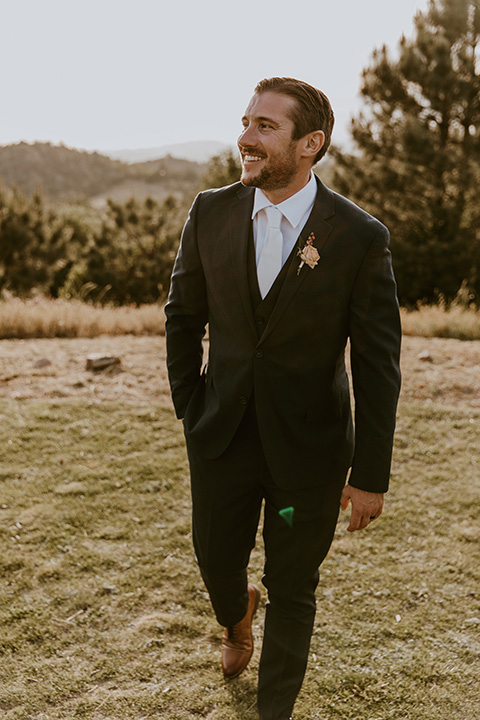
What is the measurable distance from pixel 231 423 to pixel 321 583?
4.92ft

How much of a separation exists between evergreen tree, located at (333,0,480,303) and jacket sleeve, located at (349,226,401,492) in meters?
16.6

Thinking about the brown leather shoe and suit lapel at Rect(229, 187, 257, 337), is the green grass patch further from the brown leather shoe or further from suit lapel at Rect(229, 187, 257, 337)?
suit lapel at Rect(229, 187, 257, 337)

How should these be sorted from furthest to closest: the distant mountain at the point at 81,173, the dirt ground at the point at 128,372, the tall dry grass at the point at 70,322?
the distant mountain at the point at 81,173
the tall dry grass at the point at 70,322
the dirt ground at the point at 128,372

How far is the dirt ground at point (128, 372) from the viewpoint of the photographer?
581 cm

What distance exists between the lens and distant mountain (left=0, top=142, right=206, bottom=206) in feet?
297

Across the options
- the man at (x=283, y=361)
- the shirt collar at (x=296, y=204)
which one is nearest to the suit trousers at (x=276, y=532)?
the man at (x=283, y=361)

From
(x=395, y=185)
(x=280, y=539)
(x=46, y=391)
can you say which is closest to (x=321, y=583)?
(x=280, y=539)

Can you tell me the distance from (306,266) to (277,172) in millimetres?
321

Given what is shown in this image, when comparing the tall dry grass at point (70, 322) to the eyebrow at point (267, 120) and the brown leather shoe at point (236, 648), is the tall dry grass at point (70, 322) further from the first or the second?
the eyebrow at point (267, 120)

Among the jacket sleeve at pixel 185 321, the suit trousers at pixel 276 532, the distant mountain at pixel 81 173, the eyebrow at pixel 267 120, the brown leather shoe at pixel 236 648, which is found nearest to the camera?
the eyebrow at pixel 267 120

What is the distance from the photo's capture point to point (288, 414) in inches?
83.5

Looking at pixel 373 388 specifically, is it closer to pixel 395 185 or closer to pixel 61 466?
pixel 61 466

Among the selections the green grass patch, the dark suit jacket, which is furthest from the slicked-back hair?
the green grass patch

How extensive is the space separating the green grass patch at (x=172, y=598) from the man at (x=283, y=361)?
0.44 m
